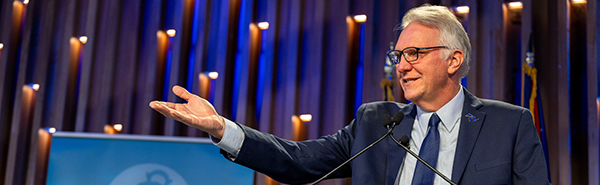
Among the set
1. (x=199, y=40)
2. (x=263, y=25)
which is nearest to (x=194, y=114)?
(x=263, y=25)

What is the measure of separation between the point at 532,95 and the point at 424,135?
1666 mm

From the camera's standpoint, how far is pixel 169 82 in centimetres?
413

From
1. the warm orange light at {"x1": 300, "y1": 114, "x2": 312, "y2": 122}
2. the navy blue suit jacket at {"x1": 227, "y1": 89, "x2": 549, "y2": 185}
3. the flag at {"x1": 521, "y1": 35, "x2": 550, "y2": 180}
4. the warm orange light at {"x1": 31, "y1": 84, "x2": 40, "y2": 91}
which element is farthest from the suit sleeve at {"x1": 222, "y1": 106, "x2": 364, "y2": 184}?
the warm orange light at {"x1": 31, "y1": 84, "x2": 40, "y2": 91}

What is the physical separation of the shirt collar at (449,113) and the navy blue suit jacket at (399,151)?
0.02 metres

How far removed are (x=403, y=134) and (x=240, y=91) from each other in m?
2.50

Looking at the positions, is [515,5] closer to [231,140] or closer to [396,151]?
[396,151]

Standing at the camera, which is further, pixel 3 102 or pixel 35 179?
pixel 3 102

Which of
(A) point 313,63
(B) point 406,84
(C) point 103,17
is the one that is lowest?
(B) point 406,84

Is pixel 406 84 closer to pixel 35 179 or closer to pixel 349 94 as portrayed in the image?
pixel 349 94

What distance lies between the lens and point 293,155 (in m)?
1.51

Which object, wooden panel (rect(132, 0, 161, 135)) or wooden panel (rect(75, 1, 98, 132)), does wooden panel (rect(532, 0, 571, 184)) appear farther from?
wooden panel (rect(75, 1, 98, 132))

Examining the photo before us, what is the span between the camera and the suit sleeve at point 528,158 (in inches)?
51.7

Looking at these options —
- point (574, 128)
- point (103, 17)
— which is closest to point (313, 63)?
point (574, 128)

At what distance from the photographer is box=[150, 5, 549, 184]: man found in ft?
4.42
